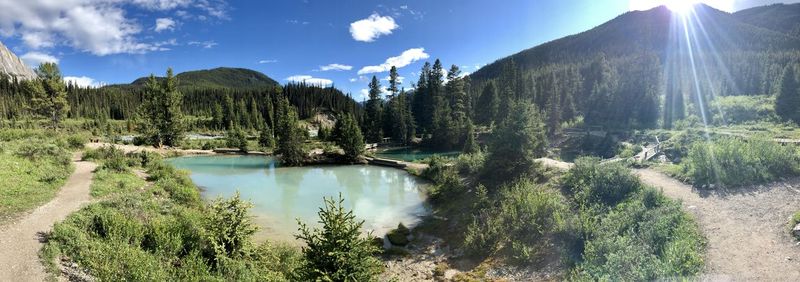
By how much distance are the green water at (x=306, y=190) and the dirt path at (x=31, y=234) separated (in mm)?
6323

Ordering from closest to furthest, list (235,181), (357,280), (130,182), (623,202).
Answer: (357,280) < (623,202) < (130,182) < (235,181)

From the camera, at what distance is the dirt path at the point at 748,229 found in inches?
387

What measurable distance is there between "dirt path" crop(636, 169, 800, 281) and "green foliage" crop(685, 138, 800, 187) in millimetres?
720

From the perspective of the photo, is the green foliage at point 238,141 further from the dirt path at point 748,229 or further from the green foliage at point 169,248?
the dirt path at point 748,229

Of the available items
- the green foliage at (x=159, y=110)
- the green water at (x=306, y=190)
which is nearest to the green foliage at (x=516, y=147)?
the green water at (x=306, y=190)

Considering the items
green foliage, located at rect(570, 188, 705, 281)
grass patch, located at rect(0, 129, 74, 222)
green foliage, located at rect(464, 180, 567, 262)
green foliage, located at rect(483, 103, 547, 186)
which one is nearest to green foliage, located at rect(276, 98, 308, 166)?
grass patch, located at rect(0, 129, 74, 222)

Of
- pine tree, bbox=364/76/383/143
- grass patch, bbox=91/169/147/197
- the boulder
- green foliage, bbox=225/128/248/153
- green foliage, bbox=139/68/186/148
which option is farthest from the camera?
pine tree, bbox=364/76/383/143

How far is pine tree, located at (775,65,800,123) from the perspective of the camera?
47.3 meters

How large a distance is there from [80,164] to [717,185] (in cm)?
3897

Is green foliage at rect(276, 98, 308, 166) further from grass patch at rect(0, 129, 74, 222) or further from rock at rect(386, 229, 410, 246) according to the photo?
rock at rect(386, 229, 410, 246)

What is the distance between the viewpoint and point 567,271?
12.6 m

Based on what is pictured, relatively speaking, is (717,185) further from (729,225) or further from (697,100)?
(697,100)

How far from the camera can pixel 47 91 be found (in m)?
53.0

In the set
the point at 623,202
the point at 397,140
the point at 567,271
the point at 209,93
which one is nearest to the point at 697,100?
the point at 397,140
